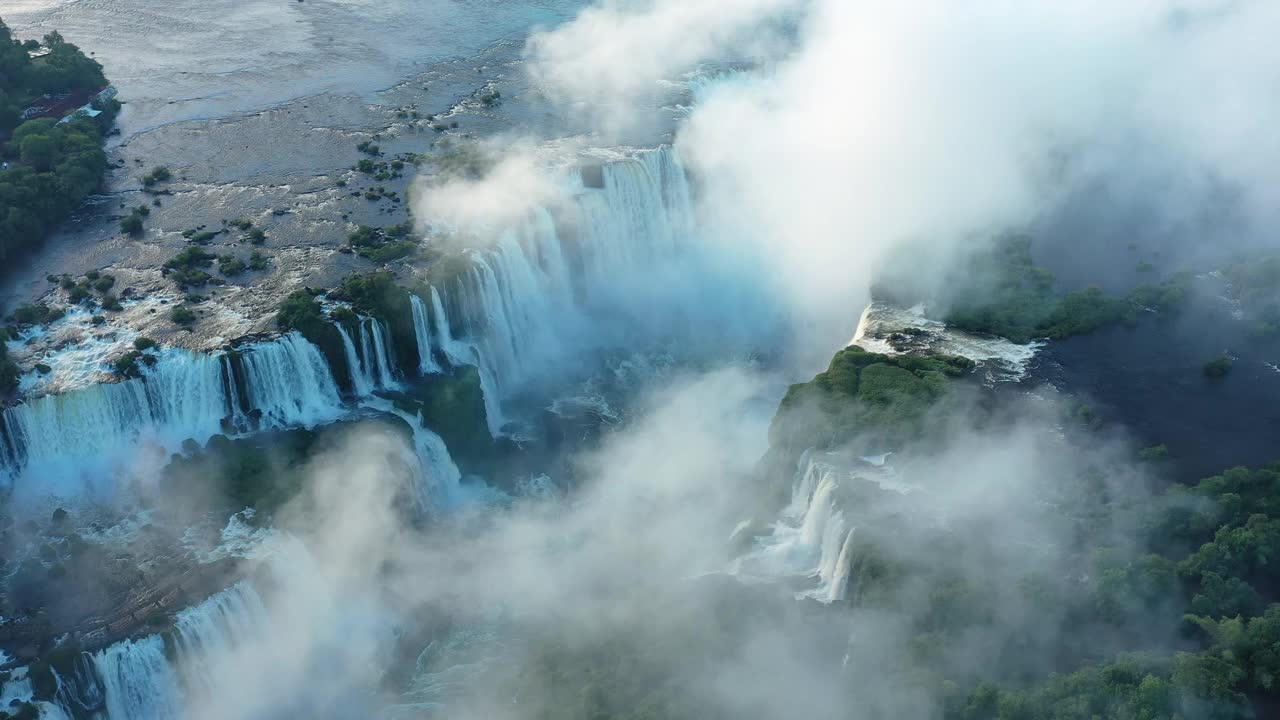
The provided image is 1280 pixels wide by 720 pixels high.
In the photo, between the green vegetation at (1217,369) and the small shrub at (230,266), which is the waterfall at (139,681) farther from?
the green vegetation at (1217,369)

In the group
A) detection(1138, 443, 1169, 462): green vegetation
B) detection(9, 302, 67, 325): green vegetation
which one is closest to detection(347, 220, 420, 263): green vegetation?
detection(9, 302, 67, 325): green vegetation

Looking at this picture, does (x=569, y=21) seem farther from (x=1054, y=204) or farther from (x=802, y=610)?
(x=802, y=610)

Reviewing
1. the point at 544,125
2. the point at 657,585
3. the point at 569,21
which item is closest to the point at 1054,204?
the point at 544,125

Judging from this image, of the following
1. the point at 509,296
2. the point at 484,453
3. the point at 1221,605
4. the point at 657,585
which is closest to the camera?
the point at 1221,605

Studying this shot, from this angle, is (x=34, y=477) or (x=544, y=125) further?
(x=544, y=125)

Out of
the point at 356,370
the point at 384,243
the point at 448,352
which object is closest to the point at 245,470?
the point at 356,370

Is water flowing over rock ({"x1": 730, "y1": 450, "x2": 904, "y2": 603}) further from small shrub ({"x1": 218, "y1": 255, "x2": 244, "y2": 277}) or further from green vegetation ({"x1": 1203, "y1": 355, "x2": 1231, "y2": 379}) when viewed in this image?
small shrub ({"x1": 218, "y1": 255, "x2": 244, "y2": 277})

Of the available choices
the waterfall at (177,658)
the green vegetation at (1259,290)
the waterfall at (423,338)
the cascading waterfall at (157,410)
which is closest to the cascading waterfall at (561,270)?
the waterfall at (423,338)
